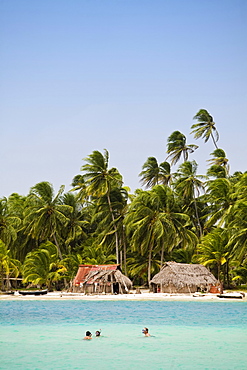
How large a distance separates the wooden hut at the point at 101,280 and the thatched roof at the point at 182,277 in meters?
2.06

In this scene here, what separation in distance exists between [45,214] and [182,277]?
11.8 meters

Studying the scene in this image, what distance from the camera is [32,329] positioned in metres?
17.8

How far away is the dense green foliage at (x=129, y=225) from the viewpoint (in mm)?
34719

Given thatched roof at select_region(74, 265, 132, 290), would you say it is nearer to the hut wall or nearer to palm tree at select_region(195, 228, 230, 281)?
the hut wall

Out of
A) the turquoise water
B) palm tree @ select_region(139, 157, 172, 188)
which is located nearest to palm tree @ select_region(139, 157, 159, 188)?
palm tree @ select_region(139, 157, 172, 188)

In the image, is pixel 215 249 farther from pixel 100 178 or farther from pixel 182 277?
pixel 100 178

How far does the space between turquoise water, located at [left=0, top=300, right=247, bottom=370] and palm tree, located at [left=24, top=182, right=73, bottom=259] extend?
1072cm

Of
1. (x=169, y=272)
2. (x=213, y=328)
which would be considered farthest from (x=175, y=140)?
(x=213, y=328)

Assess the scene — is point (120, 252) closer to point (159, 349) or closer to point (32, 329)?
point (32, 329)

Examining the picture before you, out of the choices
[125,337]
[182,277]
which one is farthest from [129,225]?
[125,337]

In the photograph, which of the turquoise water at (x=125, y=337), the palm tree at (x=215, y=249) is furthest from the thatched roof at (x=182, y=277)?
the turquoise water at (x=125, y=337)

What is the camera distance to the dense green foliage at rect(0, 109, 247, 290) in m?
→ 34.7

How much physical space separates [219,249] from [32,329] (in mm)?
19054

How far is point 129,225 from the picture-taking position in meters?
35.9
